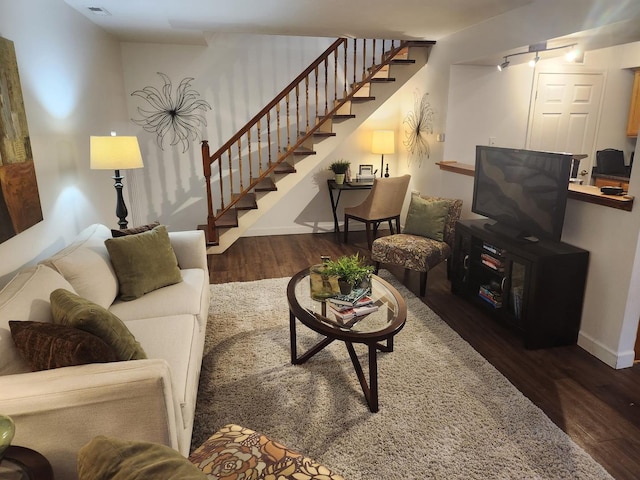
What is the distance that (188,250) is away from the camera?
3.13 m

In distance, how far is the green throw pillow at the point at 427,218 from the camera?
12.8 ft

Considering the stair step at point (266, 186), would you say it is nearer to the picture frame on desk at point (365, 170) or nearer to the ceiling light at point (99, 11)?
the picture frame on desk at point (365, 170)

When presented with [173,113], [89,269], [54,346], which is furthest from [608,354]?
[173,113]

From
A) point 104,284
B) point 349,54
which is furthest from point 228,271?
point 349,54

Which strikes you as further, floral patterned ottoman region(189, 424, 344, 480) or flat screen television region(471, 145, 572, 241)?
flat screen television region(471, 145, 572, 241)

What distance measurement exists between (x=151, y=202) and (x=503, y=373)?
453 cm

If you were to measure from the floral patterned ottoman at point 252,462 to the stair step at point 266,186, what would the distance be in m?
3.71

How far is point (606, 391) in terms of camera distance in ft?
7.90

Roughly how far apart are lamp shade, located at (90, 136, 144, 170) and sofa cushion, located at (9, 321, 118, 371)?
1.76 meters

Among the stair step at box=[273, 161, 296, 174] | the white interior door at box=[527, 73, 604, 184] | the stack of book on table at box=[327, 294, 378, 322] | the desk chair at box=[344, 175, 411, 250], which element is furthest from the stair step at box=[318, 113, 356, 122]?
the stack of book on table at box=[327, 294, 378, 322]

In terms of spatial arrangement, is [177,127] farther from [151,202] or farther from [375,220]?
[375,220]

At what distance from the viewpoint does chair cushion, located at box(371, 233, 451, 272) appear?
3.67 meters

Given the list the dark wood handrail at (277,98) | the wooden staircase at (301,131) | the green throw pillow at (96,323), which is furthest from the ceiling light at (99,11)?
the green throw pillow at (96,323)

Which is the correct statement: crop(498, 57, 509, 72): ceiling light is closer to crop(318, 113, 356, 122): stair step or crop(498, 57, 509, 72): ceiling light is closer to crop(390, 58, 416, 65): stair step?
crop(390, 58, 416, 65): stair step
